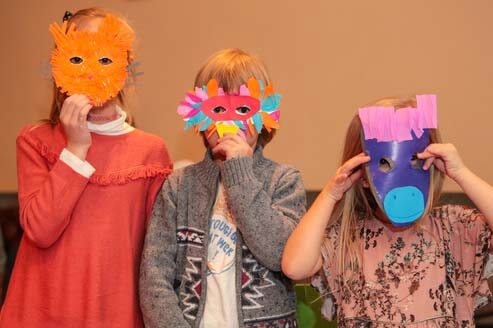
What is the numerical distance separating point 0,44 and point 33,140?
3.67 feet

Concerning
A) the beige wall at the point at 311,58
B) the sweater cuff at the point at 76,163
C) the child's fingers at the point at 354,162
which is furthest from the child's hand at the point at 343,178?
the beige wall at the point at 311,58

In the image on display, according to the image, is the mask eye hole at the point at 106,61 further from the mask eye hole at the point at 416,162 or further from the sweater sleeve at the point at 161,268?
the mask eye hole at the point at 416,162

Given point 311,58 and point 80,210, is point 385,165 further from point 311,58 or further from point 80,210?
point 311,58

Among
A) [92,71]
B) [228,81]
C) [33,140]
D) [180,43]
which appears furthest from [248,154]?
[180,43]

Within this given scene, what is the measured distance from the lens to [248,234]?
3.94ft

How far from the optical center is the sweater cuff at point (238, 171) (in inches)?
48.1

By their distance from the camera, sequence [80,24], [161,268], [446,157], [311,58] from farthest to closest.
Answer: [311,58] < [80,24] < [161,268] < [446,157]

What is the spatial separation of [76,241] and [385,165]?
0.66m

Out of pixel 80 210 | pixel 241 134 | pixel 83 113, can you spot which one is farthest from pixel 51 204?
pixel 241 134

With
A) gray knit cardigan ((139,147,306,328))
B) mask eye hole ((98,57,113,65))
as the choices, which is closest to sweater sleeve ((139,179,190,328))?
gray knit cardigan ((139,147,306,328))

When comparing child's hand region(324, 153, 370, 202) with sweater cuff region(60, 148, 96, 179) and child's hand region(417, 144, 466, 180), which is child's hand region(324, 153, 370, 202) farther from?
sweater cuff region(60, 148, 96, 179)

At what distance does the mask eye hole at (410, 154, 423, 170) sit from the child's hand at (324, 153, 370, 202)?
0.08 meters

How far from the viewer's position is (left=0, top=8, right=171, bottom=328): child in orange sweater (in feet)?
4.30

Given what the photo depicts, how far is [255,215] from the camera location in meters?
1.20
